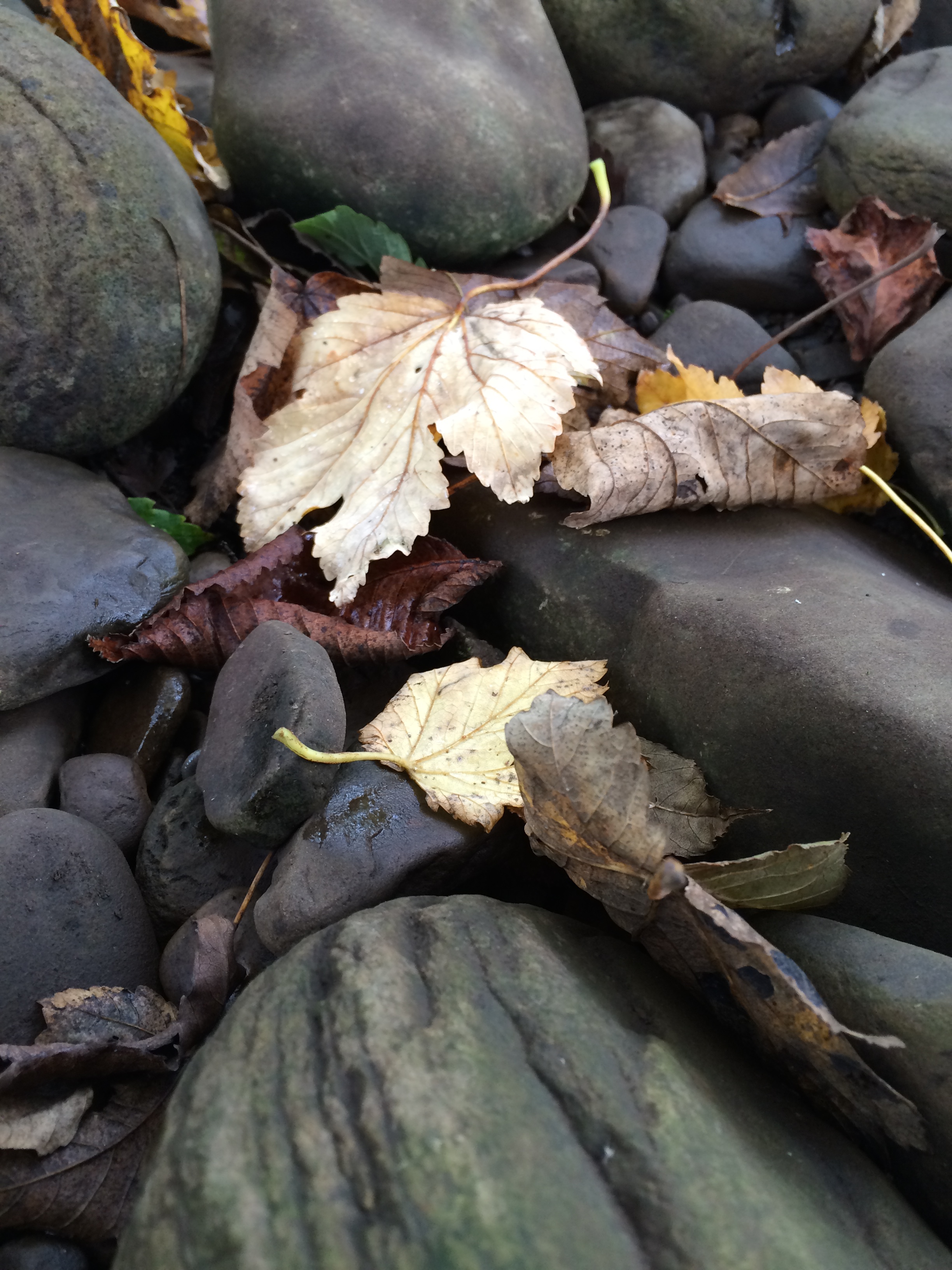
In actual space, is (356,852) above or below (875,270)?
below

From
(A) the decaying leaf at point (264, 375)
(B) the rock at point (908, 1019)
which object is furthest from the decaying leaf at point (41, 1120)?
(A) the decaying leaf at point (264, 375)

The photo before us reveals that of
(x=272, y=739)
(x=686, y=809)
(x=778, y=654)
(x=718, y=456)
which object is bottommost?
(x=272, y=739)

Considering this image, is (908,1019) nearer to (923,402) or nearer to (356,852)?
(356,852)

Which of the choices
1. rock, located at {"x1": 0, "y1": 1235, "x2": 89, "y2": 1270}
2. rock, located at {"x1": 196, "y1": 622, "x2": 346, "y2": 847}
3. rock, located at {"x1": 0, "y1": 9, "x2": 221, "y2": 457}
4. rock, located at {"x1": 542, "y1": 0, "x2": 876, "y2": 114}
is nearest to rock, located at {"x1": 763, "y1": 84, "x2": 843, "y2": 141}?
rock, located at {"x1": 542, "y1": 0, "x2": 876, "y2": 114}

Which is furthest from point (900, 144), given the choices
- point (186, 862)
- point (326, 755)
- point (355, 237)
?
point (186, 862)

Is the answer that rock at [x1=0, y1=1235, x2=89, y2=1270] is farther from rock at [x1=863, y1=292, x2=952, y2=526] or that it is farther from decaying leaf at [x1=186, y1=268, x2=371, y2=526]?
rock at [x1=863, y1=292, x2=952, y2=526]

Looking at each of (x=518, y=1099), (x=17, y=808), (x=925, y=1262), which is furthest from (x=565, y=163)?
(x=925, y=1262)

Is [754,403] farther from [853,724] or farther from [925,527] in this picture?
[853,724]

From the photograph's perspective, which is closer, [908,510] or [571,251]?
[908,510]

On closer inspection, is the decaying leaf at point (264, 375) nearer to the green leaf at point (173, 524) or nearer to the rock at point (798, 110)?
the green leaf at point (173, 524)
